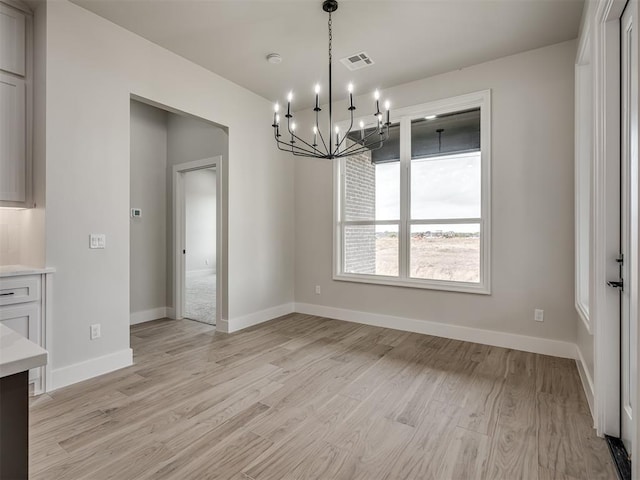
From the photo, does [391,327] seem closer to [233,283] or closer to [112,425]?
[233,283]

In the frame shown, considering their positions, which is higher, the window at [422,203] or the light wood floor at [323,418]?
the window at [422,203]

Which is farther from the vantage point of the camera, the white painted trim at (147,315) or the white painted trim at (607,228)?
the white painted trim at (147,315)

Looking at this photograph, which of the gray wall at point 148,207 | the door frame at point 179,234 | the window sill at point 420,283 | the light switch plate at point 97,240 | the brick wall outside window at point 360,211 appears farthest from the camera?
the door frame at point 179,234

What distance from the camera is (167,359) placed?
3.24 m

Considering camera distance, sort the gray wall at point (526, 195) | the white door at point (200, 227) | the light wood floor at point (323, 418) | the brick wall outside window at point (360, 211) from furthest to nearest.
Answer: the white door at point (200, 227) < the brick wall outside window at point (360, 211) < the gray wall at point (526, 195) < the light wood floor at point (323, 418)

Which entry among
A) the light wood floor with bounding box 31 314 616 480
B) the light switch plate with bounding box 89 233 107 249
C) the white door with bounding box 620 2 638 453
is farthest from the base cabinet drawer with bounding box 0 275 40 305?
the white door with bounding box 620 2 638 453

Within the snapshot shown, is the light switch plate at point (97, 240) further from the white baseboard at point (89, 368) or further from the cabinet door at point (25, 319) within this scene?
the white baseboard at point (89, 368)

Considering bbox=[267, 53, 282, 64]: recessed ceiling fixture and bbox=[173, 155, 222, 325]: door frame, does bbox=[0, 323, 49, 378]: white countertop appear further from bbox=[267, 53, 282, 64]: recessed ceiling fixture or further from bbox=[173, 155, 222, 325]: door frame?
bbox=[173, 155, 222, 325]: door frame

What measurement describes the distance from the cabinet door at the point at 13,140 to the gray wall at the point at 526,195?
3799 millimetres

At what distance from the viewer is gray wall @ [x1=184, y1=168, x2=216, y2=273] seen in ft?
30.7

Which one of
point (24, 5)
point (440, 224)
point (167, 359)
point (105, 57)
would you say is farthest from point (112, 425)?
point (440, 224)

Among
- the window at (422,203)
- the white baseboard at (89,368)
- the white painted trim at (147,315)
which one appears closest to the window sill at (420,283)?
the window at (422,203)

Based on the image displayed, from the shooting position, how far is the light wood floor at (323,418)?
69.6 inches

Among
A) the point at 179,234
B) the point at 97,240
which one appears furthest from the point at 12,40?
the point at 179,234
